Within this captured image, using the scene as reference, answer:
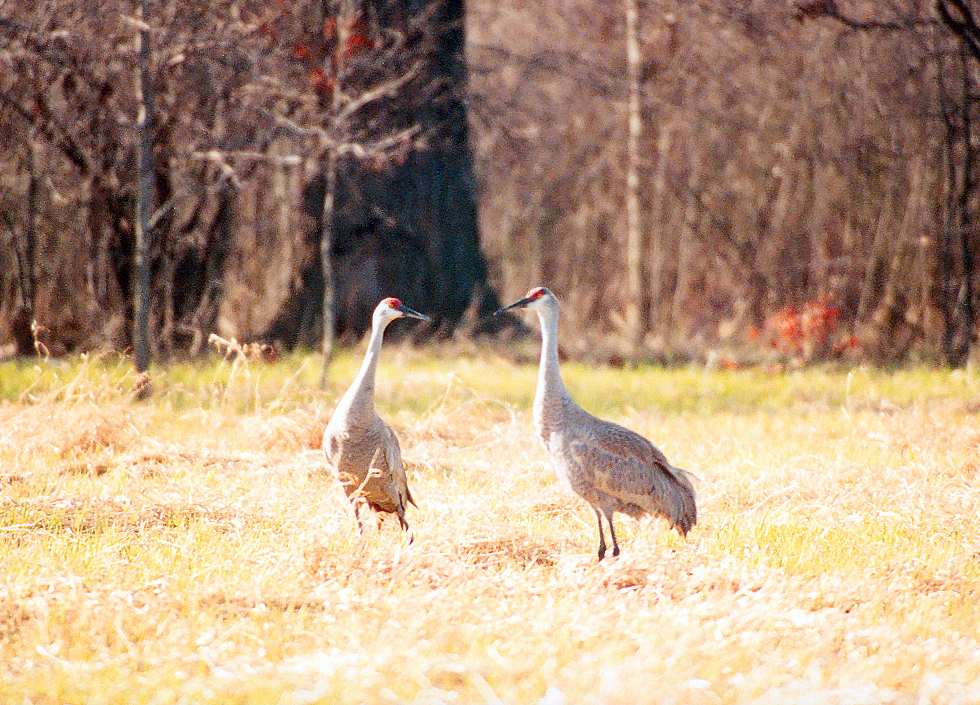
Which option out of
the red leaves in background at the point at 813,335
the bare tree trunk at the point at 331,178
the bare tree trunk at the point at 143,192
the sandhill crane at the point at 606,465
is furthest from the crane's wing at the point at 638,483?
the red leaves in background at the point at 813,335

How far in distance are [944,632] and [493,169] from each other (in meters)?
17.8

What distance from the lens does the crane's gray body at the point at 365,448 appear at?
21.7ft

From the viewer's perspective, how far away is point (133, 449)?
863 cm

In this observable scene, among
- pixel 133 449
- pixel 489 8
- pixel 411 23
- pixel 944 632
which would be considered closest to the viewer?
pixel 944 632

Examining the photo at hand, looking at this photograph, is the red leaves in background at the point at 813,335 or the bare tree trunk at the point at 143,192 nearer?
the bare tree trunk at the point at 143,192

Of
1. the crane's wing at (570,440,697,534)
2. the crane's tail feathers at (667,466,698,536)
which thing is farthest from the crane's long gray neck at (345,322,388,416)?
the crane's tail feathers at (667,466,698,536)

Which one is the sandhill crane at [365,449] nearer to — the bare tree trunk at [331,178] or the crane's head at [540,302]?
the crane's head at [540,302]

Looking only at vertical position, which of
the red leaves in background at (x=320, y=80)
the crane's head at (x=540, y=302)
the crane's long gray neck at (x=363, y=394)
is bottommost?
the crane's long gray neck at (x=363, y=394)

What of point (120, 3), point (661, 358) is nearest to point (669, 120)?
point (661, 358)

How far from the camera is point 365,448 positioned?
260 inches

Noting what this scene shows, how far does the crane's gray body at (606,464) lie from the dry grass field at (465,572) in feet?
0.60

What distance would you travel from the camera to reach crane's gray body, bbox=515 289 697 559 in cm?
623

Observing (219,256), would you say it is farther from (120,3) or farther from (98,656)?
(98,656)

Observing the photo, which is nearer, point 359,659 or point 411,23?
point 359,659
